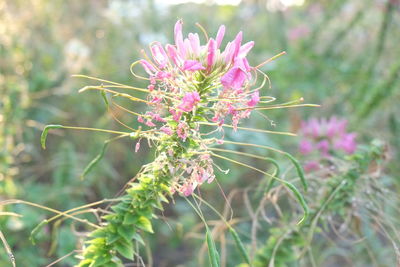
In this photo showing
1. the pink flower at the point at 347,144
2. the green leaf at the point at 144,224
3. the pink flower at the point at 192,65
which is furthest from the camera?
the pink flower at the point at 347,144

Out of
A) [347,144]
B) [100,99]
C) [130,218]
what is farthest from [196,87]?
[100,99]

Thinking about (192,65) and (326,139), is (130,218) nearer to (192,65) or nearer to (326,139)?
(192,65)

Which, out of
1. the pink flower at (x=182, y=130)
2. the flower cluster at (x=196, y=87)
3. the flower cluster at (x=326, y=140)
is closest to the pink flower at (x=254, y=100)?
the flower cluster at (x=196, y=87)

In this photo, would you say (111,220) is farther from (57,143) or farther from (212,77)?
(57,143)

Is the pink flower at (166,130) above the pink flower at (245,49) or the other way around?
the other way around

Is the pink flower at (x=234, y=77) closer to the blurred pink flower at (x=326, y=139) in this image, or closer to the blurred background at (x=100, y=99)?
the blurred background at (x=100, y=99)

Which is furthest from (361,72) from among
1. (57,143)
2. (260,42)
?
(57,143)
